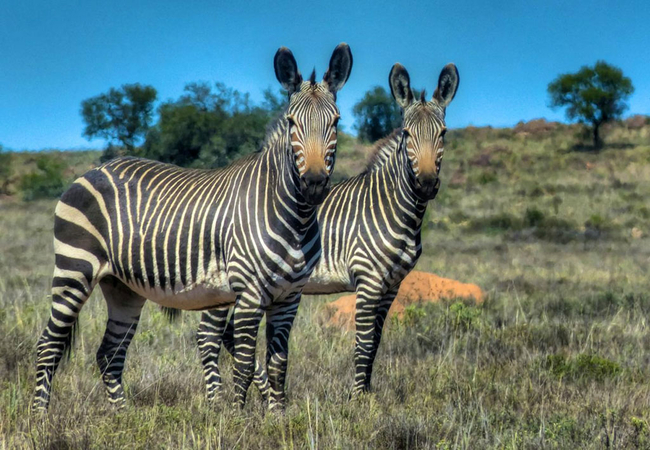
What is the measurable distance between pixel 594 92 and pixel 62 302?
53.7 m

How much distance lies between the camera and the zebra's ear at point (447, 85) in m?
6.62

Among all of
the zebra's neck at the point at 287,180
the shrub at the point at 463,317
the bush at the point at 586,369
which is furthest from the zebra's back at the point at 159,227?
the shrub at the point at 463,317

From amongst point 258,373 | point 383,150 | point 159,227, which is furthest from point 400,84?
point 258,373

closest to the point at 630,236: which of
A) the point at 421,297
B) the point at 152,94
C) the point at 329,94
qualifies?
the point at 421,297

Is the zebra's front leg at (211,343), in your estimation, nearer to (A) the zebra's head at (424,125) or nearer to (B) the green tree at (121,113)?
(A) the zebra's head at (424,125)

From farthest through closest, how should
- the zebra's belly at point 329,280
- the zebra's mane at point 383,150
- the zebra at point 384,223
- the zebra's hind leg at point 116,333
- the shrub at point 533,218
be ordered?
the shrub at point 533,218, the zebra's mane at point 383,150, the zebra's belly at point 329,280, the zebra at point 384,223, the zebra's hind leg at point 116,333

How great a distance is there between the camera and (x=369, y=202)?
7113 mm

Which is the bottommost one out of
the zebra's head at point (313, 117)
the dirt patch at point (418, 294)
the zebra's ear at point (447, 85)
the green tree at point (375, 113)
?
the dirt patch at point (418, 294)

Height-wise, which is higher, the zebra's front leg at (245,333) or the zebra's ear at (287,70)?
the zebra's ear at (287,70)

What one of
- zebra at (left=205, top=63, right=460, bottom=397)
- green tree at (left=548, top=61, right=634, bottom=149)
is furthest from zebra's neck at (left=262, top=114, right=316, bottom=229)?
green tree at (left=548, top=61, right=634, bottom=149)

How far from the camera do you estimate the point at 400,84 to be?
6836mm

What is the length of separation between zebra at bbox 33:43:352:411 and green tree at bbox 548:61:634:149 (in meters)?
50.6

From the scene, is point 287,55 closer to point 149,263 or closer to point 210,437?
point 149,263

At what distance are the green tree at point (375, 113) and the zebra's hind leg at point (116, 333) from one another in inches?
1651
